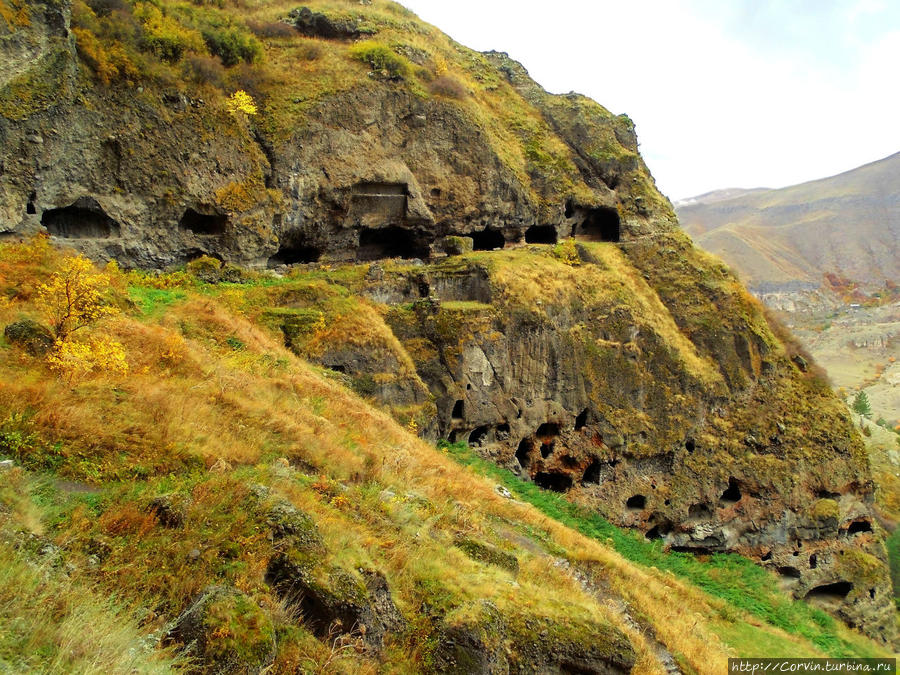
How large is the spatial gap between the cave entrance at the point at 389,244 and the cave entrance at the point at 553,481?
36.2 feet

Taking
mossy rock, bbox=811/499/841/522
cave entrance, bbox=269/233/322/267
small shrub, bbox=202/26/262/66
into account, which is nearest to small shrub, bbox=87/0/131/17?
small shrub, bbox=202/26/262/66

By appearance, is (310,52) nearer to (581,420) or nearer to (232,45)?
(232,45)

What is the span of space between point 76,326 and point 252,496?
17.2ft

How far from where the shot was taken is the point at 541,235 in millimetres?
27844

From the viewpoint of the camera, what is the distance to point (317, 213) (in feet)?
73.8

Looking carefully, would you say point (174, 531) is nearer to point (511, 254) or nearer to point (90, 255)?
point (90, 255)

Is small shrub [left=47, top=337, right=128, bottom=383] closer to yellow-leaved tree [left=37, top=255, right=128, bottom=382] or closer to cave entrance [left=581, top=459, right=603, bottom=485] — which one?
yellow-leaved tree [left=37, top=255, right=128, bottom=382]

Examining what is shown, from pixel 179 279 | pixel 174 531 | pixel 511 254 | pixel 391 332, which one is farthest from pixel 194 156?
pixel 174 531

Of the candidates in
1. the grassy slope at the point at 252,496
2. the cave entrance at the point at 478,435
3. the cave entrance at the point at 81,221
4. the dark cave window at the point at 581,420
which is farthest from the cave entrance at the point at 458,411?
the cave entrance at the point at 81,221

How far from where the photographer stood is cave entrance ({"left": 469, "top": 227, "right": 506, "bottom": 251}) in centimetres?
2700

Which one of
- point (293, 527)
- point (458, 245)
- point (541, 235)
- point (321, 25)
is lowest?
point (293, 527)

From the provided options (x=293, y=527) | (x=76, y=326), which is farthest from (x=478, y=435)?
(x=293, y=527)

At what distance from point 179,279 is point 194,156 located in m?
4.56

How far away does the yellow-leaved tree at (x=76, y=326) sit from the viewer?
7.52 m
